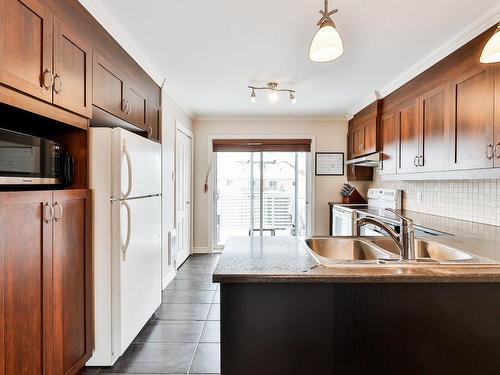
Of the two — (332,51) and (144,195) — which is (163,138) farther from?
(332,51)

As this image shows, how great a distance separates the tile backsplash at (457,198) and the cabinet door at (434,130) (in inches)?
14.9

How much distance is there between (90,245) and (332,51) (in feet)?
6.07

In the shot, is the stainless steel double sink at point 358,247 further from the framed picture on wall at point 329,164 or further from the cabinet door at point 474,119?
the framed picture on wall at point 329,164

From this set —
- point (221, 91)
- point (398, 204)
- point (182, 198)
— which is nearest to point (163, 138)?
point (221, 91)

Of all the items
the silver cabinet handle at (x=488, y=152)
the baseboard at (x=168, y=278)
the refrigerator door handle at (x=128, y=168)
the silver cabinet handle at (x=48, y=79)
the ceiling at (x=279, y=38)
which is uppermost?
the ceiling at (x=279, y=38)

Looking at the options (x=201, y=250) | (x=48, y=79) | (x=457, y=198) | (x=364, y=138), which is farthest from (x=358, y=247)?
(x=201, y=250)

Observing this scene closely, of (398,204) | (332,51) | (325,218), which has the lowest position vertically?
(325,218)

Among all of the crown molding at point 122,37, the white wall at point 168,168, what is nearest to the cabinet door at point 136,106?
the crown molding at point 122,37

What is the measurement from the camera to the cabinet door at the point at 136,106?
246cm

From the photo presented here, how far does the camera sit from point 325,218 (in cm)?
517

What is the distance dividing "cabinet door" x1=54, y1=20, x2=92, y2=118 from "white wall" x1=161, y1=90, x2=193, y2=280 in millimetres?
1589

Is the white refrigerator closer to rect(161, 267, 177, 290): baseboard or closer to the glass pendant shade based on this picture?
rect(161, 267, 177, 290): baseboard

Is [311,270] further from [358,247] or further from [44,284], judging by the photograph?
[44,284]

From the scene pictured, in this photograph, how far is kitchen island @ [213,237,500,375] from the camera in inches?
48.6
